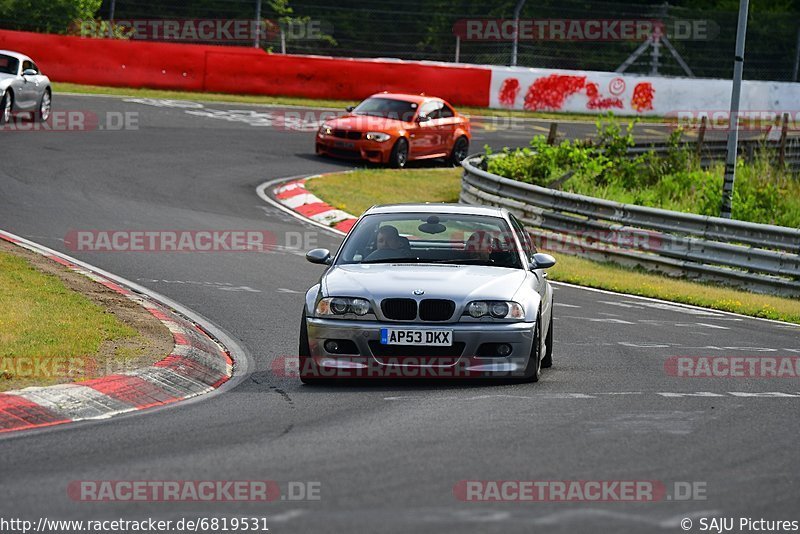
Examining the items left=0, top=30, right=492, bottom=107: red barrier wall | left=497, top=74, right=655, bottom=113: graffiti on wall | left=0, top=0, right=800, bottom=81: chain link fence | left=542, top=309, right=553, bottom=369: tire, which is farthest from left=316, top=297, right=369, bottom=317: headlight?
left=497, top=74, right=655, bottom=113: graffiti on wall

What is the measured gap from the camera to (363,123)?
27.5 meters

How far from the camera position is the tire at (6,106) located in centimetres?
2542

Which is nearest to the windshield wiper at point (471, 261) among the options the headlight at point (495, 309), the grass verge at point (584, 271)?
the headlight at point (495, 309)

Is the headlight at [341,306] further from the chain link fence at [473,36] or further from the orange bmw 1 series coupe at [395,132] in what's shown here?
the chain link fence at [473,36]

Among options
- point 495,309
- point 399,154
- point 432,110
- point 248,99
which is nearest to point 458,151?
point 432,110

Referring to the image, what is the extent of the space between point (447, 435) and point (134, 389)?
95.3 inches

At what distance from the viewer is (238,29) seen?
3841 cm

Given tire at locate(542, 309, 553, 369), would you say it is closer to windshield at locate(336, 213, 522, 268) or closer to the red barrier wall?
windshield at locate(336, 213, 522, 268)

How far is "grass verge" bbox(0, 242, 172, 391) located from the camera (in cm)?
889

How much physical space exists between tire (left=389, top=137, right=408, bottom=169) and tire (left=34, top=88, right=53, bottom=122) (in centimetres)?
721

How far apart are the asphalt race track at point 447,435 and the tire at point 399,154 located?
12.2 metres

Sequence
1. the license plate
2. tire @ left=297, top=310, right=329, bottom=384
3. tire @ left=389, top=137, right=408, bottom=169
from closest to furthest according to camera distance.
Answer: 1. the license plate
2. tire @ left=297, top=310, right=329, bottom=384
3. tire @ left=389, top=137, right=408, bottom=169

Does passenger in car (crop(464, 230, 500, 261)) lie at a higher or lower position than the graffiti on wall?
lower

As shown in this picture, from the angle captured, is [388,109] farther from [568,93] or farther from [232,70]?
[568,93]
